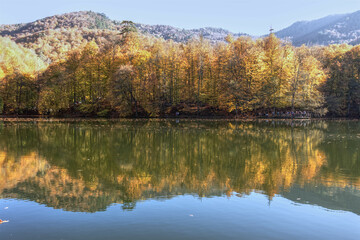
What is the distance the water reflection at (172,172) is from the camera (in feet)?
37.9

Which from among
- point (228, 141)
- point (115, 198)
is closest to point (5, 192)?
point (115, 198)

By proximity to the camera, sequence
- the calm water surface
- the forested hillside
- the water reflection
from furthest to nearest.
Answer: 1. the forested hillside
2. the water reflection
3. the calm water surface

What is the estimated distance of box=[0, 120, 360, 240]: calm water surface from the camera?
27.5 feet

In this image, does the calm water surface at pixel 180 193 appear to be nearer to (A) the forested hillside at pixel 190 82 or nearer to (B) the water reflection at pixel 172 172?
(B) the water reflection at pixel 172 172

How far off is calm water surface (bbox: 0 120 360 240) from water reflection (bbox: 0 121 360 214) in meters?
0.05

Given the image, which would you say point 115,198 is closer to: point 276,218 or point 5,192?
point 5,192

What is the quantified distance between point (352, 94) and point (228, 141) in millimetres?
52019

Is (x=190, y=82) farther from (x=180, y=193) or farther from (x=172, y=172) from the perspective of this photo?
(x=180, y=193)

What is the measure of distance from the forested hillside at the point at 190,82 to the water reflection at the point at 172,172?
120 feet

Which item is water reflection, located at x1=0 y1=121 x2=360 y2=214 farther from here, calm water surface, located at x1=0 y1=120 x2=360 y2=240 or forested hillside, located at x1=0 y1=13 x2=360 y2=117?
forested hillside, located at x1=0 y1=13 x2=360 y2=117

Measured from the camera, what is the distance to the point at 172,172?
49.8 feet

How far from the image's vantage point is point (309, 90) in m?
59.4

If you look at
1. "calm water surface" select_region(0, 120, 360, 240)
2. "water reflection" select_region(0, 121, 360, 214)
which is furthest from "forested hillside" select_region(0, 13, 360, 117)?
"calm water surface" select_region(0, 120, 360, 240)

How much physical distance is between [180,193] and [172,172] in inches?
130
